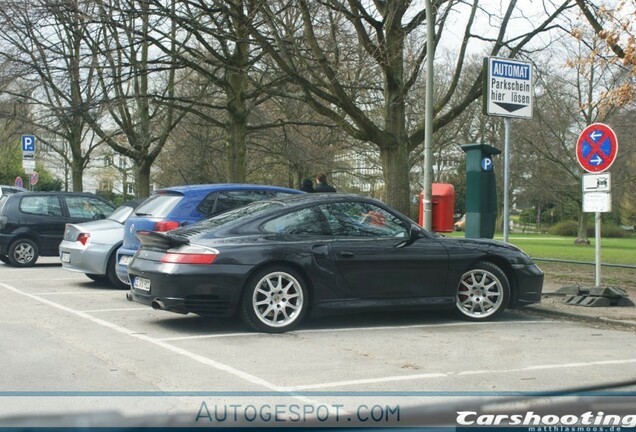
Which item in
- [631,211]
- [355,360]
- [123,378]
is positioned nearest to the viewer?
[123,378]

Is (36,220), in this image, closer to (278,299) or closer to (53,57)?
(53,57)

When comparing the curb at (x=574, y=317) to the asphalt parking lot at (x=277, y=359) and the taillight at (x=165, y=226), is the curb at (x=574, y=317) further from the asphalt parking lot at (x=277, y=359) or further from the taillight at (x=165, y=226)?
the taillight at (x=165, y=226)

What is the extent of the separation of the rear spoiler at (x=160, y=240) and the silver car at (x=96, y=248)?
3988 mm

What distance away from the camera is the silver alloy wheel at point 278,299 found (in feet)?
27.6

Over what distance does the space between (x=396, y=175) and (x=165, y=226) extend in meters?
6.67

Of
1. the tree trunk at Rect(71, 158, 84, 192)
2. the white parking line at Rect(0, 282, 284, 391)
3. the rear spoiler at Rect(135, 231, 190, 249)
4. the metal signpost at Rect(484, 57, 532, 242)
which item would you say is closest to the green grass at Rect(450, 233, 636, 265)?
the metal signpost at Rect(484, 57, 532, 242)

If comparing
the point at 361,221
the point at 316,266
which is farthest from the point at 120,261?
the point at 361,221

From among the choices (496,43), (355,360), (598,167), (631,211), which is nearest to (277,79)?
(496,43)

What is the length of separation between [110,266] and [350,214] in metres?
5.30

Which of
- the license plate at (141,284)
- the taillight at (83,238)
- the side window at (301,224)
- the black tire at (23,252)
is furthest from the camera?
the black tire at (23,252)

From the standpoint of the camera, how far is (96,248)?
41.9 feet

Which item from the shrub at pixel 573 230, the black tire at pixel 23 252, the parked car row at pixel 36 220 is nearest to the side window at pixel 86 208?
the parked car row at pixel 36 220

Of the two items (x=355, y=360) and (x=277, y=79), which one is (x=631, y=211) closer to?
(x=277, y=79)

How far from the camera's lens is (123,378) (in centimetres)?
624
